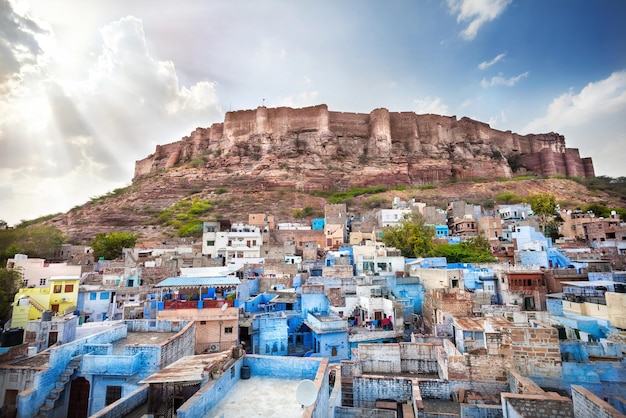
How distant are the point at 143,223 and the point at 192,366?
162 ft

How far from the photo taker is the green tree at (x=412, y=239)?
30219mm

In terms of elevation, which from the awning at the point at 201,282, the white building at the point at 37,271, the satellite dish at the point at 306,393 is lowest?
the satellite dish at the point at 306,393

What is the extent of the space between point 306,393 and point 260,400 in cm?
142

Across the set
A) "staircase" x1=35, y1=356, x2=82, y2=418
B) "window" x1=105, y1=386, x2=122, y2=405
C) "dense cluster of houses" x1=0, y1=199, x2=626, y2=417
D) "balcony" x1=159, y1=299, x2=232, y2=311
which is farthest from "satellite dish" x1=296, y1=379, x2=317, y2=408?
"balcony" x1=159, y1=299, x2=232, y2=311

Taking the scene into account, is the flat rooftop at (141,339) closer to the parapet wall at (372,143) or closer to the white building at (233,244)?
the white building at (233,244)

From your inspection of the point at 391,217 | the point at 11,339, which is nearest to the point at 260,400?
Answer: the point at 11,339

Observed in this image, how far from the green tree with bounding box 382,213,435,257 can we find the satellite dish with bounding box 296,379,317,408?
25486 mm

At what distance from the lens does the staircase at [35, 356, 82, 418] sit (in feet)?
28.7

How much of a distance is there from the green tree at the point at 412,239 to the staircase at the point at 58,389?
24.7 m

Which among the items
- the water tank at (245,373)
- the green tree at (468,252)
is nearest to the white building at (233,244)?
the green tree at (468,252)

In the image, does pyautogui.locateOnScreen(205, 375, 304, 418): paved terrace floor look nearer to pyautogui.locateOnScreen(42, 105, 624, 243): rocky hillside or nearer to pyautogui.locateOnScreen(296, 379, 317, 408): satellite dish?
pyautogui.locateOnScreen(296, 379, 317, 408): satellite dish

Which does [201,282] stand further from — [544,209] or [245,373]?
[544,209]

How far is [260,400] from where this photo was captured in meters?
6.44

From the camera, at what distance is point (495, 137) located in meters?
77.1
